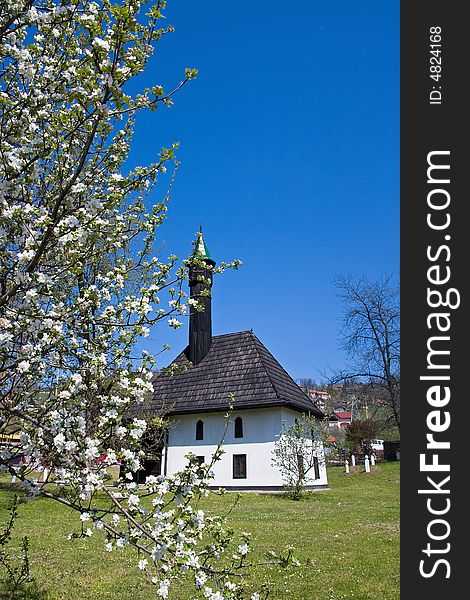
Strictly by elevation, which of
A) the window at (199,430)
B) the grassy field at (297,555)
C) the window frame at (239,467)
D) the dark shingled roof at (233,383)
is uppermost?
the dark shingled roof at (233,383)

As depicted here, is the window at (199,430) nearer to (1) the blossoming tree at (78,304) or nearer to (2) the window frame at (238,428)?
(2) the window frame at (238,428)

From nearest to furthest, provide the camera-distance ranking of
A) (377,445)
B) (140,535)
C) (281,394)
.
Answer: (140,535), (281,394), (377,445)

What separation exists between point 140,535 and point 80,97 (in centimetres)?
292

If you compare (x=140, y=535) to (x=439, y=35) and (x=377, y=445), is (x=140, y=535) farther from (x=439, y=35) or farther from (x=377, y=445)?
(x=377, y=445)

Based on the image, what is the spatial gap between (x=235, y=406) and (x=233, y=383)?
1.91 meters

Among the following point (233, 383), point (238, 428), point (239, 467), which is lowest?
point (239, 467)

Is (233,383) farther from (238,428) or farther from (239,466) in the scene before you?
(239,466)

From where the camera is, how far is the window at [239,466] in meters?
24.1

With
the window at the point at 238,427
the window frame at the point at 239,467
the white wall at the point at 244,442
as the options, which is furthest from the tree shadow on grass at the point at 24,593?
the window at the point at 238,427

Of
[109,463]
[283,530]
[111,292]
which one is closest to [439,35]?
[111,292]

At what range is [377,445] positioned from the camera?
2167 inches

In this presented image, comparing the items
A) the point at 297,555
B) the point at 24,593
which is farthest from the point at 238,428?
the point at 24,593

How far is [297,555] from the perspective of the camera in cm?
800

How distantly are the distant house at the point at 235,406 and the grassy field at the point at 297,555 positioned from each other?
8.17m
